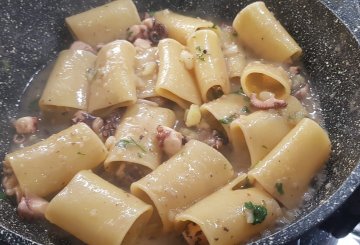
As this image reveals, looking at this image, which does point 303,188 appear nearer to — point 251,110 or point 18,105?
point 251,110

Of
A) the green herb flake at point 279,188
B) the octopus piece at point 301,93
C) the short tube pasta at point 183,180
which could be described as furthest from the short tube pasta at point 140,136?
the octopus piece at point 301,93

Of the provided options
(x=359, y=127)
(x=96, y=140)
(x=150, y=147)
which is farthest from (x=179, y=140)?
(x=359, y=127)

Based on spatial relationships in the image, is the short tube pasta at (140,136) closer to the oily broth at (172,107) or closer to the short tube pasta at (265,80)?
the oily broth at (172,107)

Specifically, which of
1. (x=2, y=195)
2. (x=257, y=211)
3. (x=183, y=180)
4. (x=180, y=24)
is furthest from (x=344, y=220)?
(x=2, y=195)

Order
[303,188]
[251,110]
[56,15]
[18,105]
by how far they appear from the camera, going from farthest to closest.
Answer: [56,15] → [18,105] → [251,110] → [303,188]

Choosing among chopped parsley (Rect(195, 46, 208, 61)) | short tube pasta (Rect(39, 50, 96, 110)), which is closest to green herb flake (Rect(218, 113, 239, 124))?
chopped parsley (Rect(195, 46, 208, 61))

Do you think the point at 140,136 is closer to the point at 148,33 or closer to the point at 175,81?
the point at 175,81
